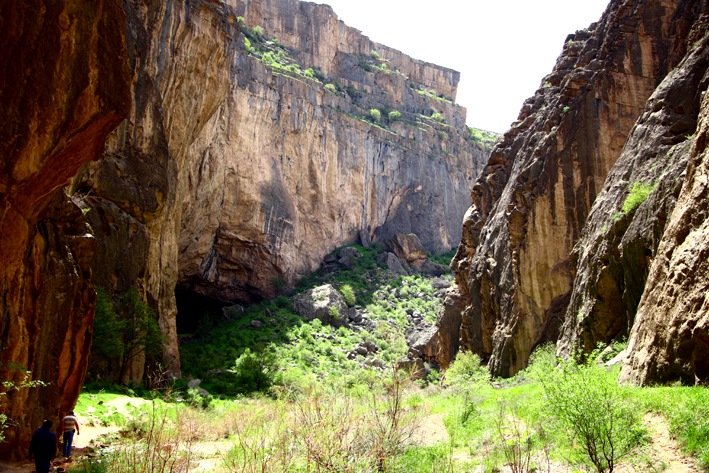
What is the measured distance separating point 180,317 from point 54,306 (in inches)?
1537

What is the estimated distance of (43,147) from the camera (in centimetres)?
1043

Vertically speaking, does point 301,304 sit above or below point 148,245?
below

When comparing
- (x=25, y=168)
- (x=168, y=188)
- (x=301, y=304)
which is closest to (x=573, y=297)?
(x=25, y=168)

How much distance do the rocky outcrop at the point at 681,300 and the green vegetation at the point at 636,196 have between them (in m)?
4.45

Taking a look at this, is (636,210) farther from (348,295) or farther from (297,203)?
(297,203)

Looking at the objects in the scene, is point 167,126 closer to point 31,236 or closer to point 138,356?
point 138,356

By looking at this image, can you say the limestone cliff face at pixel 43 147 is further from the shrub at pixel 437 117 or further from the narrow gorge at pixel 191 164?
the shrub at pixel 437 117

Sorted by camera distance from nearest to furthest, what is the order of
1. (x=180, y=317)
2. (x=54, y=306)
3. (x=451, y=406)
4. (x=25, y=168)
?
(x=25, y=168) < (x=54, y=306) < (x=451, y=406) < (x=180, y=317)

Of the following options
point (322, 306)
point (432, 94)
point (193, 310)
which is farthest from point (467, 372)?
point (432, 94)

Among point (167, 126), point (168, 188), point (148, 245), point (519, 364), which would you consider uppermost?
point (167, 126)

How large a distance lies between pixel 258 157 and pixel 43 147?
4069cm

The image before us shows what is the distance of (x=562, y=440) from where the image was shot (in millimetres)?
10383

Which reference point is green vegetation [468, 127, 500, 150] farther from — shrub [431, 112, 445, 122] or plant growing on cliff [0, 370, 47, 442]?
plant growing on cliff [0, 370, 47, 442]

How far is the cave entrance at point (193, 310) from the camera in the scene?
4954 centimetres
